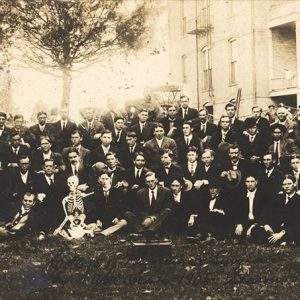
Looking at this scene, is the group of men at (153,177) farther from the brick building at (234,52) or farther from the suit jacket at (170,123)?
the brick building at (234,52)

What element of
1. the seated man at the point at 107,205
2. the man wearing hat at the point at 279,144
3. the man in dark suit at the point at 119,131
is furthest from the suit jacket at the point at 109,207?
the man wearing hat at the point at 279,144

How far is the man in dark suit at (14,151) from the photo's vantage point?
25.8 ft

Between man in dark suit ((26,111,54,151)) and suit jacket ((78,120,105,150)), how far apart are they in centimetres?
53

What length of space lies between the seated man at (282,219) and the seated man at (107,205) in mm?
1868

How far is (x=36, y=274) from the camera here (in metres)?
4.90

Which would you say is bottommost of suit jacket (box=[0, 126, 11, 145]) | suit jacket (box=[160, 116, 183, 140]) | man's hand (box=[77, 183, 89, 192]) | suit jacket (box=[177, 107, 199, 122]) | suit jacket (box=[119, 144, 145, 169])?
man's hand (box=[77, 183, 89, 192])

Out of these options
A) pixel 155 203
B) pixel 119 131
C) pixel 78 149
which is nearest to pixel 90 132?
pixel 119 131

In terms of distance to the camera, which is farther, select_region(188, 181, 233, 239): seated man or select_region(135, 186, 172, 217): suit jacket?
select_region(135, 186, 172, 217): suit jacket

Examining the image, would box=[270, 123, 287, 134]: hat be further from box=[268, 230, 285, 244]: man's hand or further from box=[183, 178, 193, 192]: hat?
box=[268, 230, 285, 244]: man's hand

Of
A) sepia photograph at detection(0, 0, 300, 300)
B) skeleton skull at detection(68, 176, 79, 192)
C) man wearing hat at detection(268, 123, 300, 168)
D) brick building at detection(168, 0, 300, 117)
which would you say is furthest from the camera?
brick building at detection(168, 0, 300, 117)

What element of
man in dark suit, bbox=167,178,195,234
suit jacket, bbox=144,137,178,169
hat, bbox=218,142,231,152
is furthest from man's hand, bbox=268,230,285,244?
suit jacket, bbox=144,137,178,169

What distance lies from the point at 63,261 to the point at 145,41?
4.58 metres

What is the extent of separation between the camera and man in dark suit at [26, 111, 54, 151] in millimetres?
8391

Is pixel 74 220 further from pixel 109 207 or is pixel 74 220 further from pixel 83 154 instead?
pixel 83 154
